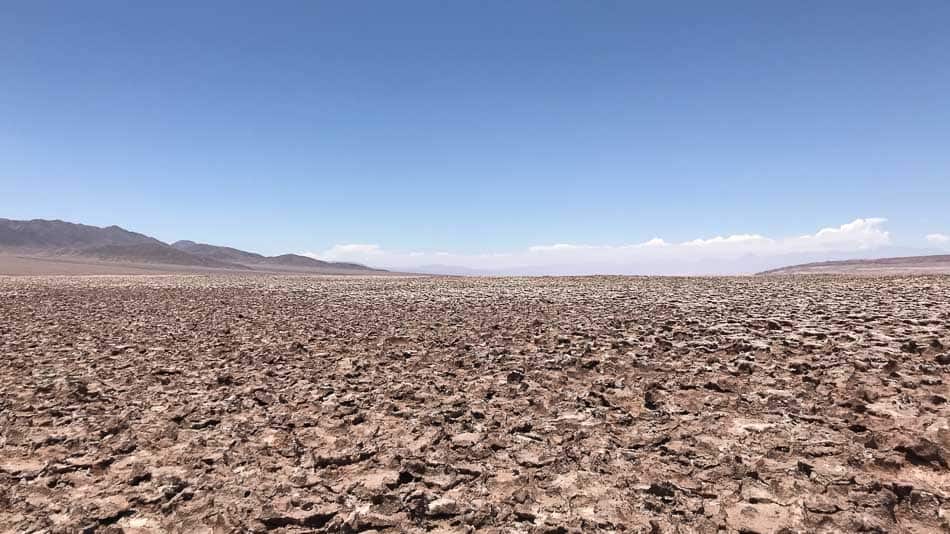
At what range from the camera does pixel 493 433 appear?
4.70 metres

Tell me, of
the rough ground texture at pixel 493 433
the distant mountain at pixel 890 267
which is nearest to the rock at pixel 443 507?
the rough ground texture at pixel 493 433

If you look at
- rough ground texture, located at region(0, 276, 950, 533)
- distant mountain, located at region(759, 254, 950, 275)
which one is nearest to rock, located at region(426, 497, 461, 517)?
rough ground texture, located at region(0, 276, 950, 533)

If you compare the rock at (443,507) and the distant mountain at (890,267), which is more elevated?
the distant mountain at (890,267)

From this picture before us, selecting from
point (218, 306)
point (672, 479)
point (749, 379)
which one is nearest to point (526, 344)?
point (749, 379)

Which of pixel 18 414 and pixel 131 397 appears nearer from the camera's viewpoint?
pixel 18 414

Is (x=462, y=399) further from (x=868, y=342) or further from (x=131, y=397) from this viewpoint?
(x=868, y=342)

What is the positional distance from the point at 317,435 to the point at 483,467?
1.78m

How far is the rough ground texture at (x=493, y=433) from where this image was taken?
3.28m

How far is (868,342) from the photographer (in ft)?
25.1

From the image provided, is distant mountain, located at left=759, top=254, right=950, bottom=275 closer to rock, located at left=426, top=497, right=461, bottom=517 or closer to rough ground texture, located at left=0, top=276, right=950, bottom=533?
rough ground texture, located at left=0, top=276, right=950, bottom=533

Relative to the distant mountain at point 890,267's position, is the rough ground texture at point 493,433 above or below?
below

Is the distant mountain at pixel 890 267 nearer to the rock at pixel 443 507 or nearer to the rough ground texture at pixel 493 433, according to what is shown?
the rough ground texture at pixel 493 433

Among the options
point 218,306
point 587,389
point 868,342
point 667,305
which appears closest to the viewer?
point 587,389

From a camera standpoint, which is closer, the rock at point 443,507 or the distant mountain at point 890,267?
the rock at point 443,507
